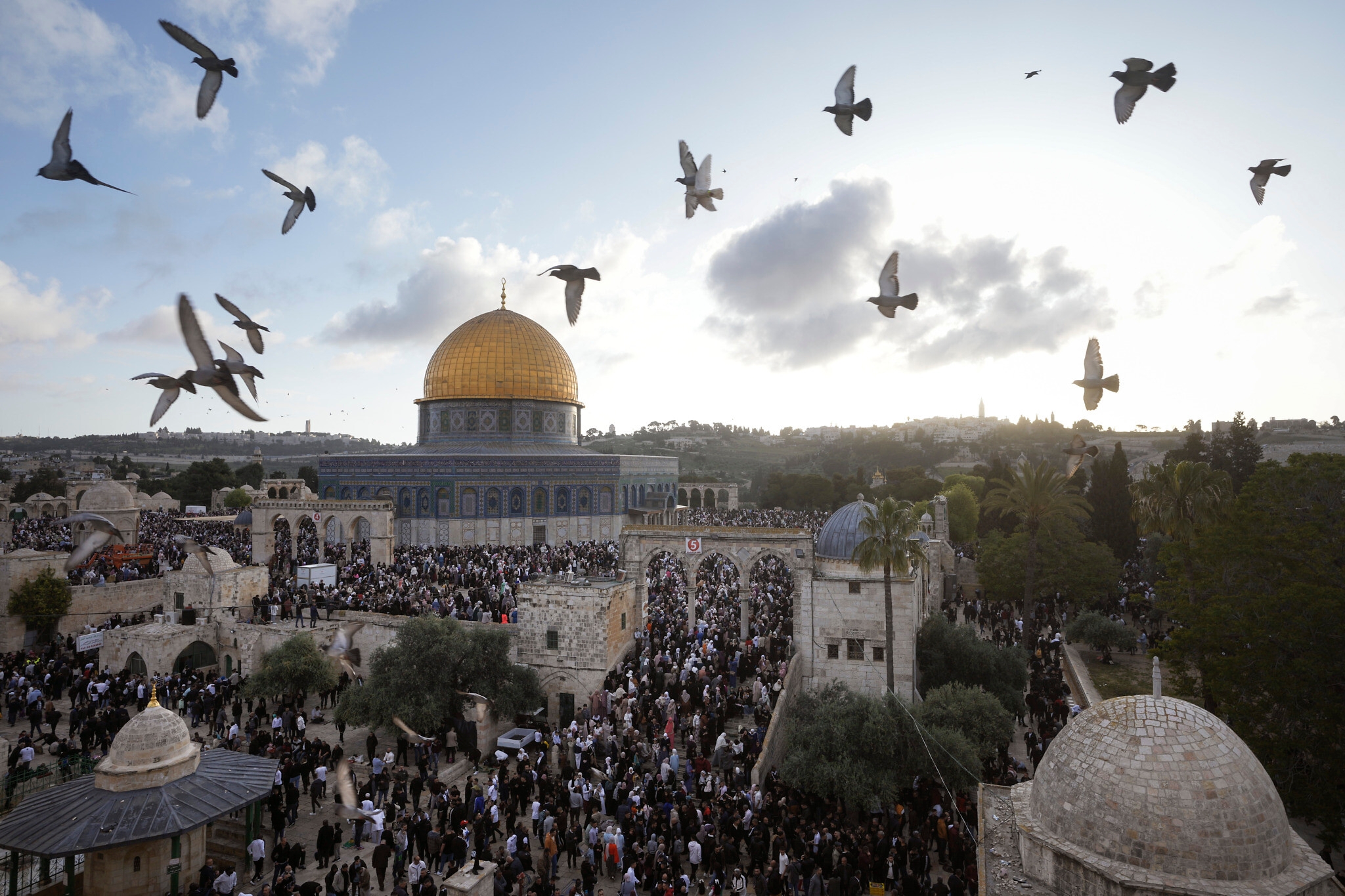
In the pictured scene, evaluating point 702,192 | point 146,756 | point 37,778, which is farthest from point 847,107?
point 37,778

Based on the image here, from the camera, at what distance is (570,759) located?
532 inches

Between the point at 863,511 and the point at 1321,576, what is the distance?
9002 mm

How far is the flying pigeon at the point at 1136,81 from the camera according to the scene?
7594 millimetres

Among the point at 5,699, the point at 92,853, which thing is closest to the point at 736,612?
the point at 92,853

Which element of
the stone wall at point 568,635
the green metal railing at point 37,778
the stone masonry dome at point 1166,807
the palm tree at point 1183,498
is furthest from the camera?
the palm tree at point 1183,498

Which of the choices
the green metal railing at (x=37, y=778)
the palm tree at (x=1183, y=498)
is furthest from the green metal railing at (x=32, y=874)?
the palm tree at (x=1183, y=498)

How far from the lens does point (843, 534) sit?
1852cm

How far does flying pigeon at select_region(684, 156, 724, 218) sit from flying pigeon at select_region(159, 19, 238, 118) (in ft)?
16.5

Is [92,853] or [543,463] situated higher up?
[543,463]

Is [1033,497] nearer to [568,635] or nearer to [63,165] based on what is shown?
[568,635]

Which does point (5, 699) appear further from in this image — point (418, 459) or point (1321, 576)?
point (1321, 576)

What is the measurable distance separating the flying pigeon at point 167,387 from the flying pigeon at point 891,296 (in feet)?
23.6

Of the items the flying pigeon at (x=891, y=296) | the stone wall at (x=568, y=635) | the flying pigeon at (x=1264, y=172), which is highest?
the flying pigeon at (x=1264, y=172)

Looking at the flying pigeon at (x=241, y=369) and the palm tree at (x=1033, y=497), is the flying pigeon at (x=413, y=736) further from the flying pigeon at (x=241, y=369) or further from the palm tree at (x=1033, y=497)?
the palm tree at (x=1033, y=497)
